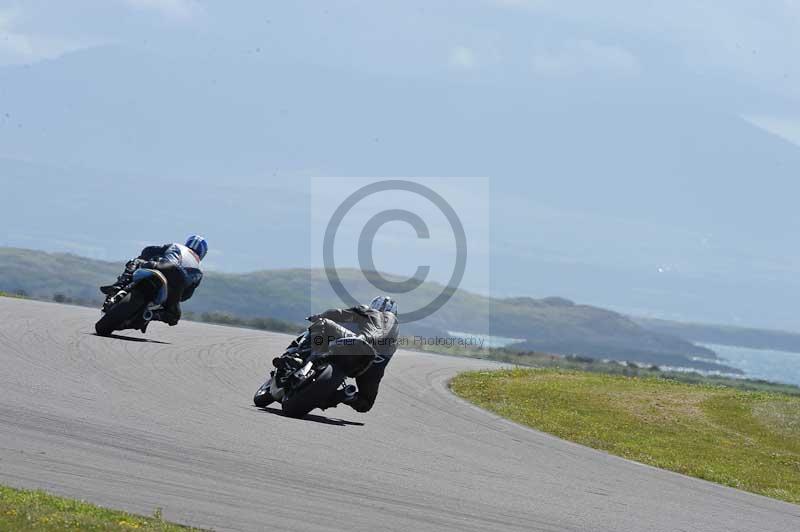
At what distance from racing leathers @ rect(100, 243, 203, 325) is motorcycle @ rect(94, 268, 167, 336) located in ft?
0.40

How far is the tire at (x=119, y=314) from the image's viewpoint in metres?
24.6

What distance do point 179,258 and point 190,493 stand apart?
40.8ft

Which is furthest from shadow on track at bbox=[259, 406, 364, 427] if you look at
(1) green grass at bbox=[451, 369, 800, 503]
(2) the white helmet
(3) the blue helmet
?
(3) the blue helmet

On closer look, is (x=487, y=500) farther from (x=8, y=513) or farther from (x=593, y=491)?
(x=8, y=513)

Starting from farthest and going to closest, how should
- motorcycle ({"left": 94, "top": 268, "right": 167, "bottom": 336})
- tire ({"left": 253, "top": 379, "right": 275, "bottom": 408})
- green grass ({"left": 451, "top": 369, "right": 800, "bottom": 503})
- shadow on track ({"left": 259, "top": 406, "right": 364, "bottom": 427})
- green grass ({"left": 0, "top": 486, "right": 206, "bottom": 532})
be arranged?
motorcycle ({"left": 94, "top": 268, "right": 167, "bottom": 336})
green grass ({"left": 451, "top": 369, "right": 800, "bottom": 503})
tire ({"left": 253, "top": 379, "right": 275, "bottom": 408})
shadow on track ({"left": 259, "top": 406, "right": 364, "bottom": 427})
green grass ({"left": 0, "top": 486, "right": 206, "bottom": 532})

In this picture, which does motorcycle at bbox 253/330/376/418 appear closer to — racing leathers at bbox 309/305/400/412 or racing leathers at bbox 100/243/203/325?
racing leathers at bbox 309/305/400/412

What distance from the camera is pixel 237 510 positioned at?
12.4 metres

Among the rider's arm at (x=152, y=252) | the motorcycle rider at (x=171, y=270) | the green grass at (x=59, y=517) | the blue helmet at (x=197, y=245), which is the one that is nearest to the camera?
the green grass at (x=59, y=517)

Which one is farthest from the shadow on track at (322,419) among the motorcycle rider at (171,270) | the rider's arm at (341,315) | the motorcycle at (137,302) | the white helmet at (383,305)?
the motorcycle rider at (171,270)

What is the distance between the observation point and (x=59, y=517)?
1134 centimetres

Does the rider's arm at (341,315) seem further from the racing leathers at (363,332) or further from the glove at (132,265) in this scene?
the glove at (132,265)

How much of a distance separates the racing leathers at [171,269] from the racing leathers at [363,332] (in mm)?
6621

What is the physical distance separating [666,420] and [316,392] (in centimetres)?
1040

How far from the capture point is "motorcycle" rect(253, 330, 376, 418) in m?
18.1
